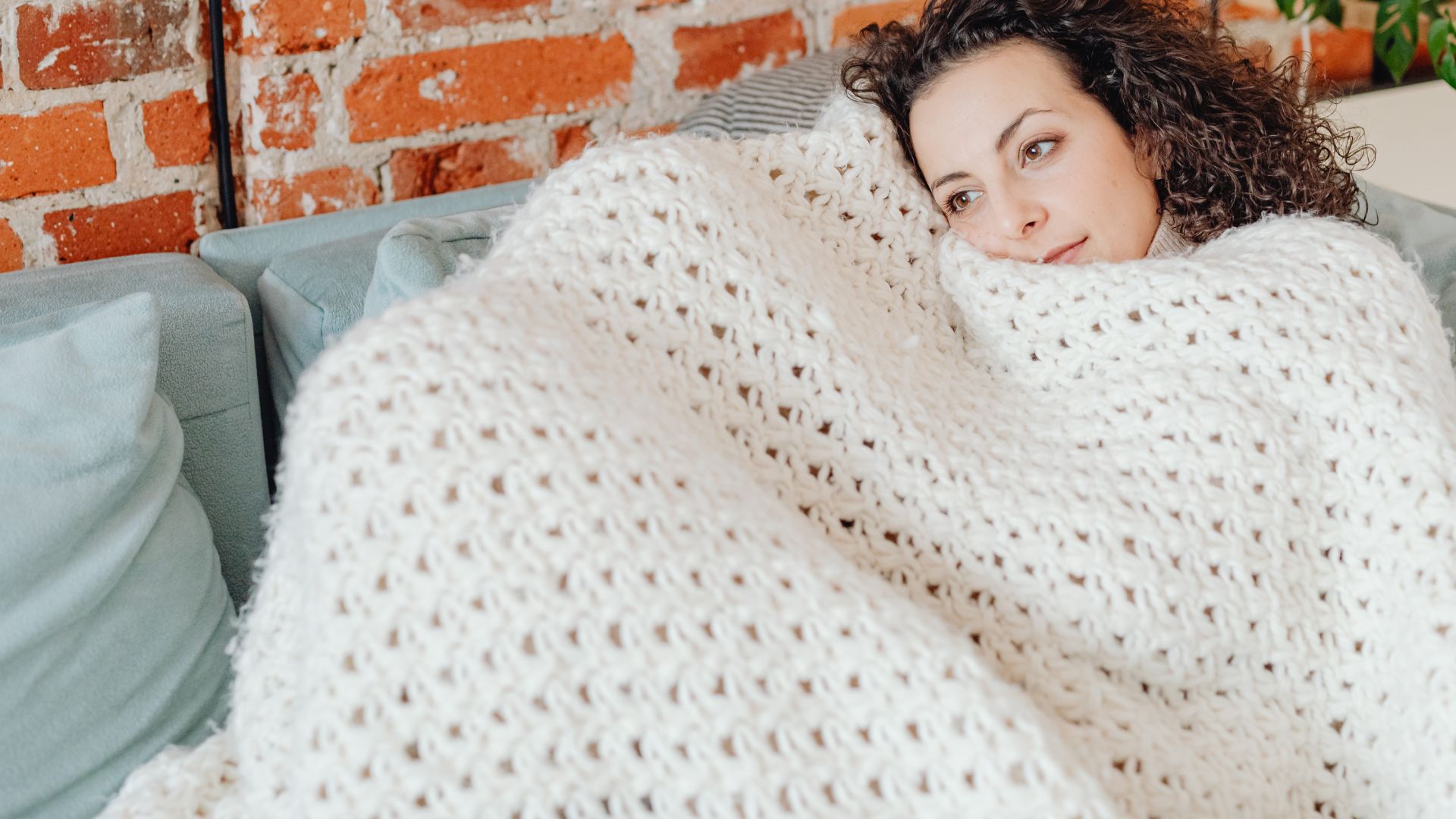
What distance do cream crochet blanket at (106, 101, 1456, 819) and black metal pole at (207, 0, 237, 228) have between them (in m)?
0.57

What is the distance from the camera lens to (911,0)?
5.74 feet

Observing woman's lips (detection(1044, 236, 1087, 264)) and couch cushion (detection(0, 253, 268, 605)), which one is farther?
woman's lips (detection(1044, 236, 1087, 264))

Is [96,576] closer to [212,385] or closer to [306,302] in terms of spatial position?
[212,385]

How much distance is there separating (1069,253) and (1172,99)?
0.69 ft

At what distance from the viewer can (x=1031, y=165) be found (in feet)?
3.73

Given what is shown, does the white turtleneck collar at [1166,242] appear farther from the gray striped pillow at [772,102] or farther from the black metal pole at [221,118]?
the black metal pole at [221,118]

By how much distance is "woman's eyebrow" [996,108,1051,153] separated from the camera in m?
1.13

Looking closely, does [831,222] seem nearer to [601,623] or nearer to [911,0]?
[601,623]

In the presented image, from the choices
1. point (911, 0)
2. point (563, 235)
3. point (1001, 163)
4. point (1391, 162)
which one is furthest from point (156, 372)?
point (1391, 162)

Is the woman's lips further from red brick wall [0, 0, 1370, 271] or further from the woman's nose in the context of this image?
red brick wall [0, 0, 1370, 271]

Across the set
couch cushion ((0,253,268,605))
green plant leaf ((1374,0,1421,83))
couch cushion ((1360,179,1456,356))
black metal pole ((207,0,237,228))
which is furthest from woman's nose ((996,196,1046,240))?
green plant leaf ((1374,0,1421,83))

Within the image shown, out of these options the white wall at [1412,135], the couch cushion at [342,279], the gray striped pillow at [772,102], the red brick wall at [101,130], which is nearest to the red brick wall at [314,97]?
the red brick wall at [101,130]

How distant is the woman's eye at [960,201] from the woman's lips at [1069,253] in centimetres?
10

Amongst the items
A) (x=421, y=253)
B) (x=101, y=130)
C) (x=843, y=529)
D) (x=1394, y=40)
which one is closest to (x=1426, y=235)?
(x=1394, y=40)
